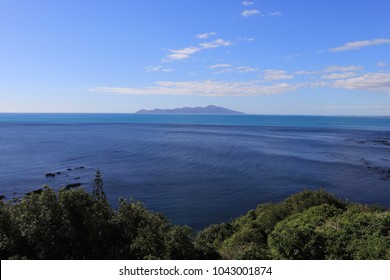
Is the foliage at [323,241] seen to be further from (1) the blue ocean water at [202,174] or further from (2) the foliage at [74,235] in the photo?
(1) the blue ocean water at [202,174]

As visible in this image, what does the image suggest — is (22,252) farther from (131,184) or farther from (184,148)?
(184,148)

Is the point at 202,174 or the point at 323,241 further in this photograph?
the point at 202,174

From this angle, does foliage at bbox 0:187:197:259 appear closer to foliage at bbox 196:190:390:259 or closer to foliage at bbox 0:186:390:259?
foliage at bbox 0:186:390:259

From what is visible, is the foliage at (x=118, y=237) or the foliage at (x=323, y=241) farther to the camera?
the foliage at (x=118, y=237)

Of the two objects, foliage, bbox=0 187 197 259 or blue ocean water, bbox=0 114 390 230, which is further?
blue ocean water, bbox=0 114 390 230

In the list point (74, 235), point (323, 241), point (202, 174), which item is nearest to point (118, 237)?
point (74, 235)

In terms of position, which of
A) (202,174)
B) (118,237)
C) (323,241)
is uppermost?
(323,241)

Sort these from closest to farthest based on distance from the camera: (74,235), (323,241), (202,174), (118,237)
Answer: (74,235) < (323,241) < (118,237) < (202,174)

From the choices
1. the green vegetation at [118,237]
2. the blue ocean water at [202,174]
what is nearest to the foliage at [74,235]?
the green vegetation at [118,237]

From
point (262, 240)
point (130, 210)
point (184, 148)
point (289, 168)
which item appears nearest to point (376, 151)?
point (289, 168)

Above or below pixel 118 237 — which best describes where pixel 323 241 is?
above

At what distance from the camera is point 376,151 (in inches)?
5025

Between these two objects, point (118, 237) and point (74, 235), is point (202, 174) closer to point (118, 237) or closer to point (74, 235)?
point (118, 237)

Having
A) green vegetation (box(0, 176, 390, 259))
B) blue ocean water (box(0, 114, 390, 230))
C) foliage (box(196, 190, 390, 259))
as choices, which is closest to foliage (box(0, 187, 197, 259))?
green vegetation (box(0, 176, 390, 259))
